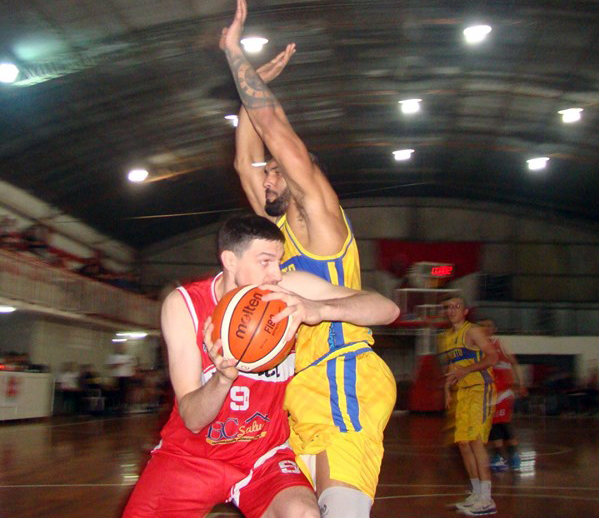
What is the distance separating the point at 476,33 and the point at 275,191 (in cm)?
1425

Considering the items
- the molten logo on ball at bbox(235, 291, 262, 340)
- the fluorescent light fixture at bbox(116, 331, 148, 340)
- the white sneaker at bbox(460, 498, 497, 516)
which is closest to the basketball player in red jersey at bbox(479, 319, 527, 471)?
the white sneaker at bbox(460, 498, 497, 516)

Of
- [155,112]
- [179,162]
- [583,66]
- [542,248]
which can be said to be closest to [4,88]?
[155,112]

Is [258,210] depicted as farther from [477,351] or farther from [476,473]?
[477,351]

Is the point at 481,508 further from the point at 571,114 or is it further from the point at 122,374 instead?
the point at 571,114

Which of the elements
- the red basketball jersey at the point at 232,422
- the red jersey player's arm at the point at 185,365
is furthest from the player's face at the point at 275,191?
the red jersey player's arm at the point at 185,365

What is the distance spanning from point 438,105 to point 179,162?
8.17 metres

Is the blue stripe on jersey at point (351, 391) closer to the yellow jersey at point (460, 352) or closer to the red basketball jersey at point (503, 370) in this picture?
the yellow jersey at point (460, 352)

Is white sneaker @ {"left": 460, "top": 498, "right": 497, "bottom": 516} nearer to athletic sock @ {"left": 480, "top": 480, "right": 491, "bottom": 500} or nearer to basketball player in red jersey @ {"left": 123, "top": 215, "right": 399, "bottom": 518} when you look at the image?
athletic sock @ {"left": 480, "top": 480, "right": 491, "bottom": 500}

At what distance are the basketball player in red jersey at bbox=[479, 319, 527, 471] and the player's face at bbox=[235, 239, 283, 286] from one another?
6.98 meters

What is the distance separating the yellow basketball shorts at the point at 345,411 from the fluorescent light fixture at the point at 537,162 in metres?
23.9

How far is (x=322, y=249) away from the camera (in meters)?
3.45

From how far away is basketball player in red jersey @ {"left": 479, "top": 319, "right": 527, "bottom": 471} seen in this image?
32.2 ft

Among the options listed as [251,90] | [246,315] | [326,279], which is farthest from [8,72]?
[246,315]

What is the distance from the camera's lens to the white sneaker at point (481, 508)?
21.5 ft
